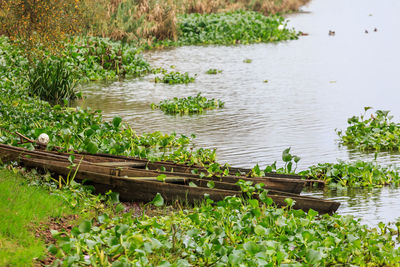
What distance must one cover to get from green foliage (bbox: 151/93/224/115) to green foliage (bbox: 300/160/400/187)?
6.03 meters

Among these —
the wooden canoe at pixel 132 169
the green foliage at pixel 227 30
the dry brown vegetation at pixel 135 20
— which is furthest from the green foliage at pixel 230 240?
the green foliage at pixel 227 30

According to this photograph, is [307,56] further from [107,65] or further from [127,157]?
[127,157]

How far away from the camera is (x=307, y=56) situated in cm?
2595

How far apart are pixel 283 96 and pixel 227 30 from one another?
1348 cm

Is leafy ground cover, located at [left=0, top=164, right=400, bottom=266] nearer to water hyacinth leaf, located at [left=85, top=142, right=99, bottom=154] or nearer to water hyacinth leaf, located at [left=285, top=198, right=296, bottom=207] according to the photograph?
water hyacinth leaf, located at [left=285, top=198, right=296, bottom=207]

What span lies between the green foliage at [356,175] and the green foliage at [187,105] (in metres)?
6.03

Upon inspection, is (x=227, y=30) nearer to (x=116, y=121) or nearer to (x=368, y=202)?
(x=116, y=121)

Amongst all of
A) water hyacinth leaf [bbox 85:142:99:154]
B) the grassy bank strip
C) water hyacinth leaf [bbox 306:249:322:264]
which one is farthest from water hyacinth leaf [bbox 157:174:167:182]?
the grassy bank strip

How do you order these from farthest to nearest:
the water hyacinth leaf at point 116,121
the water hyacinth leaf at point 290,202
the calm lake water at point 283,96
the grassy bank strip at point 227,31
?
the grassy bank strip at point 227,31 → the calm lake water at point 283,96 → the water hyacinth leaf at point 116,121 → the water hyacinth leaf at point 290,202

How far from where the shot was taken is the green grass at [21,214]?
6230 mm

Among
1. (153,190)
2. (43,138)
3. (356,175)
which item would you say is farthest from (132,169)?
(356,175)

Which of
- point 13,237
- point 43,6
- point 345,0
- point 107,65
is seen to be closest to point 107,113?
point 43,6

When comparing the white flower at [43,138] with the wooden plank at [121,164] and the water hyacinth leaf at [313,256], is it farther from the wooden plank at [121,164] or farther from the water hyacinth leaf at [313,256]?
the water hyacinth leaf at [313,256]

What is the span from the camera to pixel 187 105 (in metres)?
15.9
